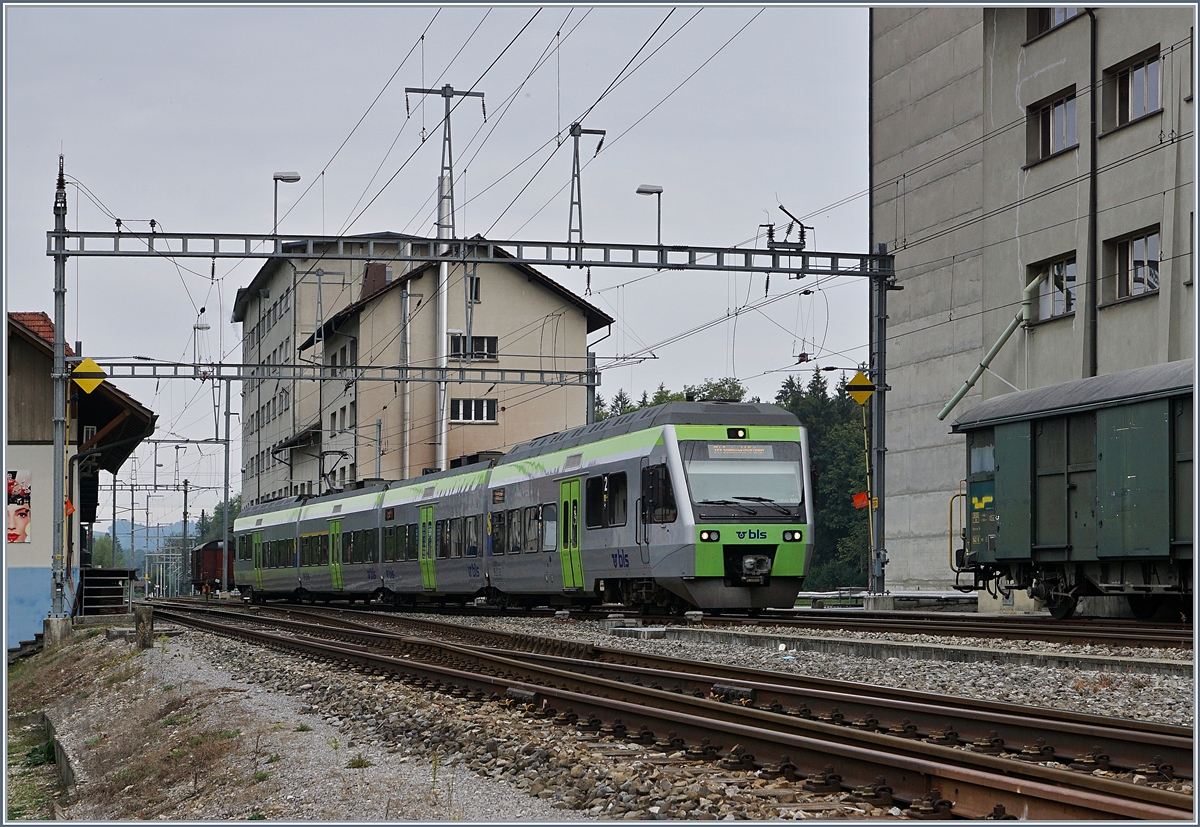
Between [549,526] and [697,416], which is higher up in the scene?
[697,416]

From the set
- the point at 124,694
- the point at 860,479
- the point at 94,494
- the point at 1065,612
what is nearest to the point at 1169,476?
the point at 1065,612

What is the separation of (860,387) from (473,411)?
113 ft

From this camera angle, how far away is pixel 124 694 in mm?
16484

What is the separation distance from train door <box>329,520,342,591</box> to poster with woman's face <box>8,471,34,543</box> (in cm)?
996

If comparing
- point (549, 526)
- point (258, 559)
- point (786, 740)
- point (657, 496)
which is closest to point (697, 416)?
point (657, 496)

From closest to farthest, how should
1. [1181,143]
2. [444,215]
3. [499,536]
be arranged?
[1181,143]
[499,536]
[444,215]

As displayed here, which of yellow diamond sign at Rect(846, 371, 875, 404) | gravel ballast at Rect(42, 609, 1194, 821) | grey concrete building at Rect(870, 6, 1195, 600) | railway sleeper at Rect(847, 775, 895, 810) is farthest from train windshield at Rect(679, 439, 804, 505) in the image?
railway sleeper at Rect(847, 775, 895, 810)

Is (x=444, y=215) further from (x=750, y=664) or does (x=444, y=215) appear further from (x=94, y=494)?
(x=750, y=664)

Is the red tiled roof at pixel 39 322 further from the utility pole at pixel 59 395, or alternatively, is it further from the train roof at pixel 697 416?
the train roof at pixel 697 416

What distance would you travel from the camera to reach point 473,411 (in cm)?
5925

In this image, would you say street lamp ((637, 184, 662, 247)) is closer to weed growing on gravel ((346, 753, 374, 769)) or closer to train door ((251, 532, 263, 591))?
weed growing on gravel ((346, 753, 374, 769))

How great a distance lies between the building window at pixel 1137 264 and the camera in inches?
1062

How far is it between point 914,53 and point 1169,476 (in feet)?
103

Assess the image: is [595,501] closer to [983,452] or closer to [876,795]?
[983,452]
